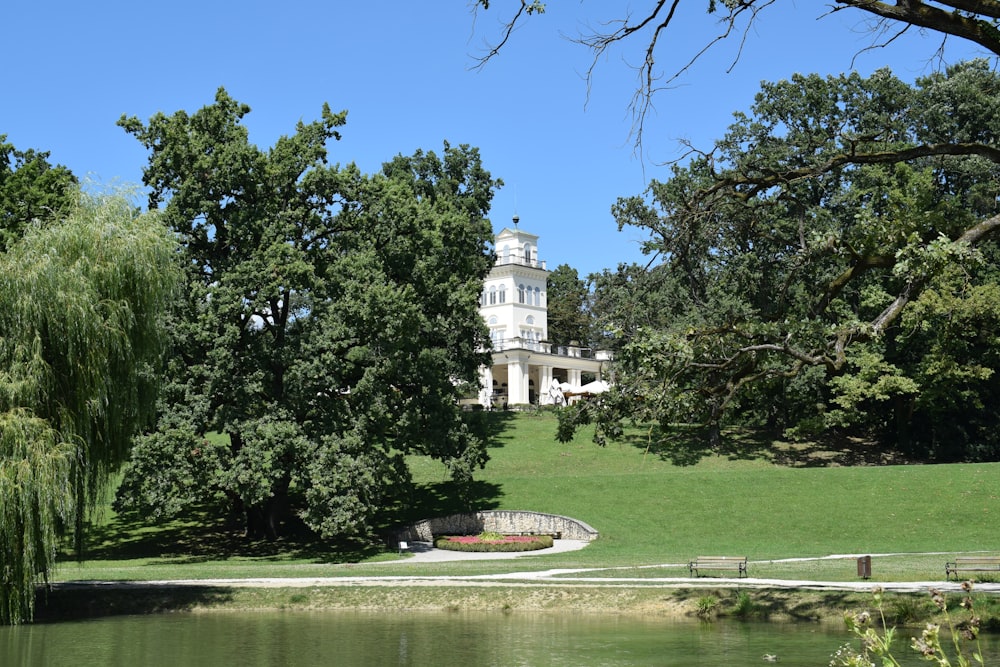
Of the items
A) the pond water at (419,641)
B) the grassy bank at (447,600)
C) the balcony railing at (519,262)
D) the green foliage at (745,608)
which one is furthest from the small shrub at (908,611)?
the balcony railing at (519,262)

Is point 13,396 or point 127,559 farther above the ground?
point 13,396


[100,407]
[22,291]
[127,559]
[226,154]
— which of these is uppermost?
[226,154]

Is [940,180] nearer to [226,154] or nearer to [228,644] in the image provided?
[226,154]

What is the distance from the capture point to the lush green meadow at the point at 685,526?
91.7 feet

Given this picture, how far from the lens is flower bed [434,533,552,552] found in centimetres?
3447

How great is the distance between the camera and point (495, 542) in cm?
3475

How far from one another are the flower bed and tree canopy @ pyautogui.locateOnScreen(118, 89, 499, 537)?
2601 millimetres

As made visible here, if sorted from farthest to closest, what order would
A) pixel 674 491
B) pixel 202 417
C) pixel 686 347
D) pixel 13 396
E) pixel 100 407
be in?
1. pixel 674 491
2. pixel 202 417
3. pixel 100 407
4. pixel 13 396
5. pixel 686 347

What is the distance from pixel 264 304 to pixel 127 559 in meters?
10.4

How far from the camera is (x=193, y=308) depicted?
33.8 m

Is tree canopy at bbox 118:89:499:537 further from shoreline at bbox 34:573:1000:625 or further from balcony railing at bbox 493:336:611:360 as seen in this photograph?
balcony railing at bbox 493:336:611:360

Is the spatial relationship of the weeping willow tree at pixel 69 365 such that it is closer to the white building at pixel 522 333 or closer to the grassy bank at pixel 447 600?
the grassy bank at pixel 447 600

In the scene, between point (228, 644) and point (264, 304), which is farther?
point (264, 304)

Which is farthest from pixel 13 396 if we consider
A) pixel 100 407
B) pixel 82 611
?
pixel 82 611
